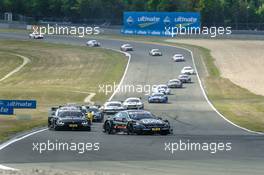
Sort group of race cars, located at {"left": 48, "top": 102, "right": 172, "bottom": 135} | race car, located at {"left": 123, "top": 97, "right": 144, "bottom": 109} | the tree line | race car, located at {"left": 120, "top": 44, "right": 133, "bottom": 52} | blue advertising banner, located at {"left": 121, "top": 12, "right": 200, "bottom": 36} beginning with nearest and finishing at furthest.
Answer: group of race cars, located at {"left": 48, "top": 102, "right": 172, "bottom": 135}
race car, located at {"left": 123, "top": 97, "right": 144, "bottom": 109}
blue advertising banner, located at {"left": 121, "top": 12, "right": 200, "bottom": 36}
the tree line
race car, located at {"left": 120, "top": 44, "right": 133, "bottom": 52}

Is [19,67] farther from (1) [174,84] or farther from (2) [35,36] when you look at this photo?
(1) [174,84]

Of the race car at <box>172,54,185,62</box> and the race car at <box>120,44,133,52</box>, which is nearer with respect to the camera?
the race car at <box>172,54,185,62</box>

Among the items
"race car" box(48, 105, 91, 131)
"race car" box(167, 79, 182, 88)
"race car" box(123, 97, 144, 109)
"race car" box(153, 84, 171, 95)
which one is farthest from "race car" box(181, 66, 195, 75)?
"race car" box(48, 105, 91, 131)

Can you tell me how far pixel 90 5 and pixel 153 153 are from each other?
112755 millimetres

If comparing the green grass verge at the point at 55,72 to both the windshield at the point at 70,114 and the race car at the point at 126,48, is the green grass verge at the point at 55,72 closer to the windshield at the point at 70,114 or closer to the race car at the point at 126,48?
the race car at the point at 126,48

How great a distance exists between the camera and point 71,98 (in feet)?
292

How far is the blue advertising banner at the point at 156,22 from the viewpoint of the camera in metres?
81.8

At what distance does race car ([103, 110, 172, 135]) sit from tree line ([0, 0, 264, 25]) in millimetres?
72360

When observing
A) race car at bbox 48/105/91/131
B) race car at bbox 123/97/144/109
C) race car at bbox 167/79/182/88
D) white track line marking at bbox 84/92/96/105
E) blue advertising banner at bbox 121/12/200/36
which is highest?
race car at bbox 48/105/91/131

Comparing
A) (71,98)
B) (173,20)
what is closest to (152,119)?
(173,20)

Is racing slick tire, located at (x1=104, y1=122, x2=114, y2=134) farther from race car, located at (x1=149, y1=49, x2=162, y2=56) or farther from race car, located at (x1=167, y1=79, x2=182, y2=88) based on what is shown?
race car, located at (x1=149, y1=49, x2=162, y2=56)

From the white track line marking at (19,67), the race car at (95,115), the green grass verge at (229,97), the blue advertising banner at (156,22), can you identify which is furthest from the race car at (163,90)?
the race car at (95,115)

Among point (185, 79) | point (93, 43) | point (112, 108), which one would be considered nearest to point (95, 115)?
point (112, 108)

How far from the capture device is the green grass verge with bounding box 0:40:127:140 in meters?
89.8
